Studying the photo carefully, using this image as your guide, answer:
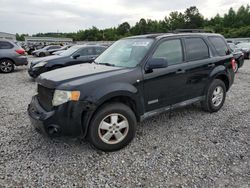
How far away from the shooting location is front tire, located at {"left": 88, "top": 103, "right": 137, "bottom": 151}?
317 centimetres

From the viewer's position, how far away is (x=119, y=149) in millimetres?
3416

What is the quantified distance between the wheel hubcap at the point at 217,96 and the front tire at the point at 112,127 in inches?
90.8

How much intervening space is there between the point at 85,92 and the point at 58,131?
652 millimetres

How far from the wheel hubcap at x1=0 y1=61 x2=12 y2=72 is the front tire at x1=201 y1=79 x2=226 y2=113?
9799mm

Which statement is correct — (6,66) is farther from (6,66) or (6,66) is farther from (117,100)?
(117,100)

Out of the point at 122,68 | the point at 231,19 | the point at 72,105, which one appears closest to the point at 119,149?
the point at 72,105

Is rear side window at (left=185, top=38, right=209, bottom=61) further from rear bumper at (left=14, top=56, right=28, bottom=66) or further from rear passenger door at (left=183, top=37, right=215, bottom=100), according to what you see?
rear bumper at (left=14, top=56, right=28, bottom=66)

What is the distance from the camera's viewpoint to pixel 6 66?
11.0m

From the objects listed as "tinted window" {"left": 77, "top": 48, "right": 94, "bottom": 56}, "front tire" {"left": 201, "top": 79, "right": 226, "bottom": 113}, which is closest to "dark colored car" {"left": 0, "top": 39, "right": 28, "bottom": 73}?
"tinted window" {"left": 77, "top": 48, "right": 94, "bottom": 56}

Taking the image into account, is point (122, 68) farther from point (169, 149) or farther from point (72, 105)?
point (169, 149)

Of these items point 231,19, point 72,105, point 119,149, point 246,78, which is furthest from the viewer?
point 231,19

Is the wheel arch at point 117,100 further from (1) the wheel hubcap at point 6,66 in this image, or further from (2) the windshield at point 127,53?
(1) the wheel hubcap at point 6,66

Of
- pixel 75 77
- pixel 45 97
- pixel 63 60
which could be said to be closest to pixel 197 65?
pixel 75 77

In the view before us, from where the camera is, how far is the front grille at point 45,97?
320 centimetres
